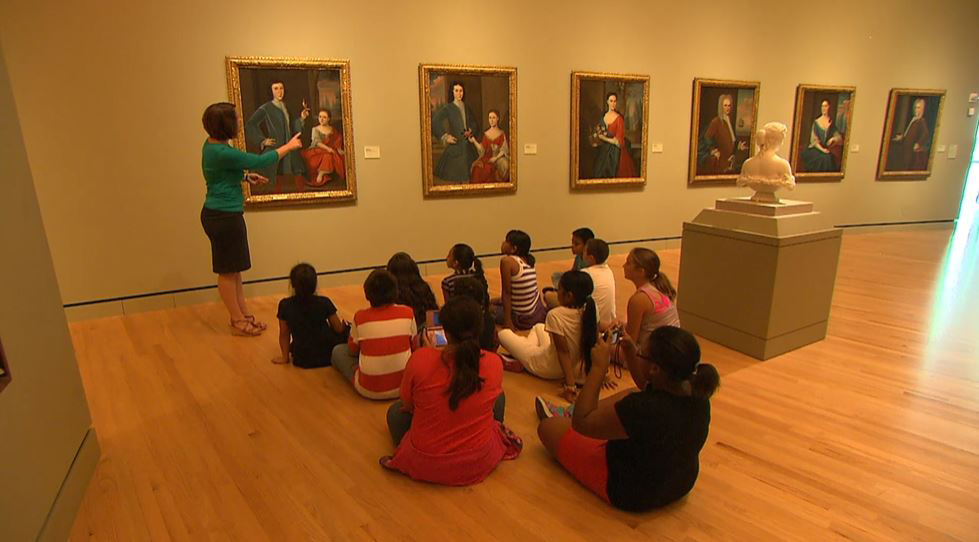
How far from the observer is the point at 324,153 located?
7.45 meters

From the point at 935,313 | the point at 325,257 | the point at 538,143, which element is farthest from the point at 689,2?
the point at 325,257

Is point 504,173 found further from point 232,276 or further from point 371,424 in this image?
point 371,424

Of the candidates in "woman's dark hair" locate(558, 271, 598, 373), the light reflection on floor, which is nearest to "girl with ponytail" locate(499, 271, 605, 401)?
"woman's dark hair" locate(558, 271, 598, 373)

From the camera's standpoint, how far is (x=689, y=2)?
9594mm

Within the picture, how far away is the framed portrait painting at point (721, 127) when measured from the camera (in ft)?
33.0

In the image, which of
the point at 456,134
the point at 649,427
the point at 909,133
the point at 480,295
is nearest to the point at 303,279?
the point at 480,295

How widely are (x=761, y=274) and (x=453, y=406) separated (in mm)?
3547

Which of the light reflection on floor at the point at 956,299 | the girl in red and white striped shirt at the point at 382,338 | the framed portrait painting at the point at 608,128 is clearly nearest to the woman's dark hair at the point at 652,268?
the girl in red and white striped shirt at the point at 382,338

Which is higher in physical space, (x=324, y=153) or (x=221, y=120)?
(x=221, y=120)

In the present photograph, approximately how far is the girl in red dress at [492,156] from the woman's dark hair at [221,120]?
12.2 ft

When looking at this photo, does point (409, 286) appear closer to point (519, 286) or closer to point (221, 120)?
point (519, 286)

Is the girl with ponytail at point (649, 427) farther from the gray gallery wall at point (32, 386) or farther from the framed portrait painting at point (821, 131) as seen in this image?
the framed portrait painting at point (821, 131)

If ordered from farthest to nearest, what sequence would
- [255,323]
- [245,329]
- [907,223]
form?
1. [907,223]
2. [255,323]
3. [245,329]

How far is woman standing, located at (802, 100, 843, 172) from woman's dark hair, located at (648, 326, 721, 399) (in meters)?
10.6
